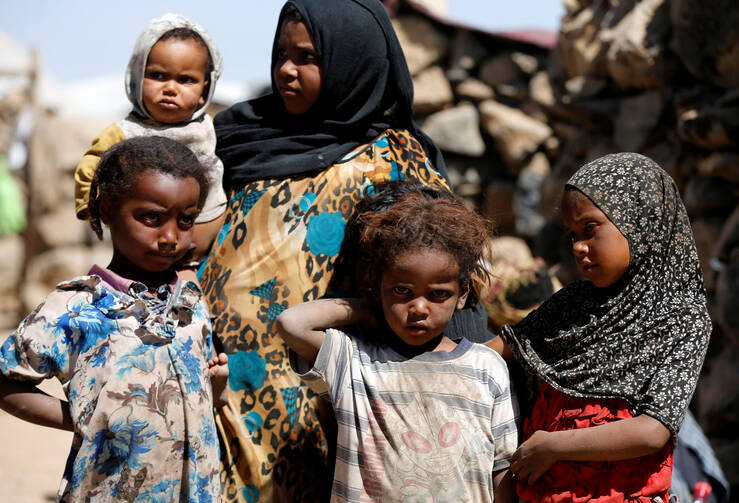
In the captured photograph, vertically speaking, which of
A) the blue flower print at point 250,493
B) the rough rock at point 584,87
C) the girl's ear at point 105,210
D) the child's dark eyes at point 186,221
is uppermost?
the rough rock at point 584,87

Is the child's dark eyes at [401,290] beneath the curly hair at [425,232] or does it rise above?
beneath

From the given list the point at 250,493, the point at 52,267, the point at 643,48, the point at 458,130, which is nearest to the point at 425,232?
the point at 250,493

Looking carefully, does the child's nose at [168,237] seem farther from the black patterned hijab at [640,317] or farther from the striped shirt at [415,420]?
the black patterned hijab at [640,317]

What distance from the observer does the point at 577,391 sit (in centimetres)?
228

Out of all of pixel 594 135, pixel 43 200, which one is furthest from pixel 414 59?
pixel 43 200

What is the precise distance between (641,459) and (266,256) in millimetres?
1236

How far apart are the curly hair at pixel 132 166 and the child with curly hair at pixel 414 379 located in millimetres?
504

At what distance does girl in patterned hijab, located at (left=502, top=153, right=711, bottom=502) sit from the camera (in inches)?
86.5

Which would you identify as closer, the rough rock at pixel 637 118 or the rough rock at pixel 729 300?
the rough rock at pixel 729 300

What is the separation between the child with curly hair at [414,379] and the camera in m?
2.28

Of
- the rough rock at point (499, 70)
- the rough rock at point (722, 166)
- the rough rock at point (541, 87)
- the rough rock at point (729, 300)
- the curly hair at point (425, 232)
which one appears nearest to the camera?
the curly hair at point (425, 232)

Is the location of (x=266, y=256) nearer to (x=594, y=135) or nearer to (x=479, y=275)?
(x=479, y=275)

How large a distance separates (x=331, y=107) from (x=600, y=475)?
4.60ft

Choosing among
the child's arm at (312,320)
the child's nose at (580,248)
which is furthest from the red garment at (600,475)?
the child's arm at (312,320)
